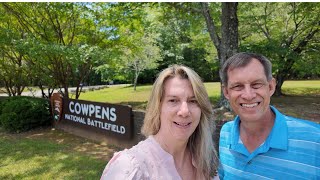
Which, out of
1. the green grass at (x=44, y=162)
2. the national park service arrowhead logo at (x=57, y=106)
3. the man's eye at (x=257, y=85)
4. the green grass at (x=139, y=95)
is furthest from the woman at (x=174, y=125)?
the green grass at (x=139, y=95)

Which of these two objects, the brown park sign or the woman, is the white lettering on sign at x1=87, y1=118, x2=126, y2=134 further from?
the woman

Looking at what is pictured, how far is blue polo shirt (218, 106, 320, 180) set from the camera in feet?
6.61

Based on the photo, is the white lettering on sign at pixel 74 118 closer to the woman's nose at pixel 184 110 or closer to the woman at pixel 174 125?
the woman at pixel 174 125

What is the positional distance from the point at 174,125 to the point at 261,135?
72 cm

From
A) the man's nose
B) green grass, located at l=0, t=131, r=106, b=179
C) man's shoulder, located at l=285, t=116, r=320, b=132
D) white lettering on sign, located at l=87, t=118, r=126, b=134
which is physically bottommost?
green grass, located at l=0, t=131, r=106, b=179

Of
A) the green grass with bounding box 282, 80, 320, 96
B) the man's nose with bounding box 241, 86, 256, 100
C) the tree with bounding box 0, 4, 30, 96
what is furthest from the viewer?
the green grass with bounding box 282, 80, 320, 96

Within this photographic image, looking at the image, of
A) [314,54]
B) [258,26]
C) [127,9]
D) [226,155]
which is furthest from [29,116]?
[314,54]

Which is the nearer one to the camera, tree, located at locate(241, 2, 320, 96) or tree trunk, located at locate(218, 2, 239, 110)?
tree trunk, located at locate(218, 2, 239, 110)

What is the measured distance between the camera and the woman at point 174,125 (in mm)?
1774

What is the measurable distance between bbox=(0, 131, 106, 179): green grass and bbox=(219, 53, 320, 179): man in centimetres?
394

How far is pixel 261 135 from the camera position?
223cm

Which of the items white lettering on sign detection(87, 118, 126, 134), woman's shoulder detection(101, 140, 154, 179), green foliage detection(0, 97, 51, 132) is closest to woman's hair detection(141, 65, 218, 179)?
woman's shoulder detection(101, 140, 154, 179)

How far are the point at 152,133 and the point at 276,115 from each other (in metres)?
0.93

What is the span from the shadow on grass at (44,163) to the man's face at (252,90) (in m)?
4.10
